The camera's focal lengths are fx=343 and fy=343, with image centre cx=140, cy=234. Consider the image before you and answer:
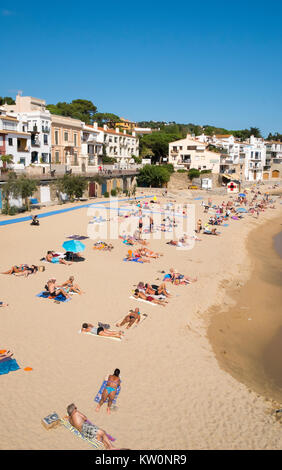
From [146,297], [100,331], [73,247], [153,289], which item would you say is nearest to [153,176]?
[73,247]

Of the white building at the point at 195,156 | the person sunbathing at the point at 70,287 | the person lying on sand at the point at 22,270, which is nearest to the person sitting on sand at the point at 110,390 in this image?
the person sunbathing at the point at 70,287

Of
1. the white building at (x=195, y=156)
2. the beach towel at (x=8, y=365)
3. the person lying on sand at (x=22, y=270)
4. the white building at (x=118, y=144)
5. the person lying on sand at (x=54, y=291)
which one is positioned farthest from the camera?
the white building at (x=195, y=156)

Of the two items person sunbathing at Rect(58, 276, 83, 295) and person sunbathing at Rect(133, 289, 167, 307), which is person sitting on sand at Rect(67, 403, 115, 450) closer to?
person sunbathing at Rect(133, 289, 167, 307)

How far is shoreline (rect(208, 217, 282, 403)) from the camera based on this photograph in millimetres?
8609

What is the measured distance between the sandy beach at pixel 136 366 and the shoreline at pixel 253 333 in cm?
7

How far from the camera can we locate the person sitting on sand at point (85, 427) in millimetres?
5789

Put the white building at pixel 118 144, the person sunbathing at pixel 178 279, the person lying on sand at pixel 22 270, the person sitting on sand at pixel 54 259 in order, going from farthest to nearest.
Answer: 1. the white building at pixel 118 144
2. the person sitting on sand at pixel 54 259
3. the person sunbathing at pixel 178 279
4. the person lying on sand at pixel 22 270

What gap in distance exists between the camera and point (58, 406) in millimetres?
6617

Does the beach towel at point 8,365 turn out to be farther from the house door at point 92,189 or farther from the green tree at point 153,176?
the green tree at point 153,176

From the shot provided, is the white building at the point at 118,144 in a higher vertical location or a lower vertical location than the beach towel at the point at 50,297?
higher

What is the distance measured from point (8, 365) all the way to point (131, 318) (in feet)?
12.3

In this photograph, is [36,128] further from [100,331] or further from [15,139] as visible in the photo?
[100,331]

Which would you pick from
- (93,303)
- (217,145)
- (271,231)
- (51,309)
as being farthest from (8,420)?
(217,145)

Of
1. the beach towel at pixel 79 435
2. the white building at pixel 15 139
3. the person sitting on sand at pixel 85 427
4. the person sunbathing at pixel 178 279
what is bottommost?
the beach towel at pixel 79 435
